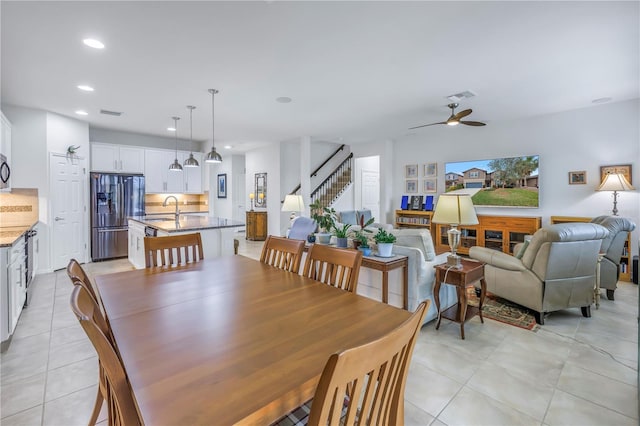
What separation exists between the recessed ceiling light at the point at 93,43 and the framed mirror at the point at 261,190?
5.58 meters

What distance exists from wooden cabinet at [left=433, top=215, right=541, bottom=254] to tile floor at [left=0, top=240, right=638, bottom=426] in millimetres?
2363

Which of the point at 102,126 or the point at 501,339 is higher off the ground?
the point at 102,126

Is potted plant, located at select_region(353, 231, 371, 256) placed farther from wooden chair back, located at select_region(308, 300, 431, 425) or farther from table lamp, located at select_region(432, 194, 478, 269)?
wooden chair back, located at select_region(308, 300, 431, 425)

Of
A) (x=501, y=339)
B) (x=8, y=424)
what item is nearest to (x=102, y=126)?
(x=8, y=424)

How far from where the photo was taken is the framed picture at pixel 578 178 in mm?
4992

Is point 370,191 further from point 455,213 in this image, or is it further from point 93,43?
point 93,43

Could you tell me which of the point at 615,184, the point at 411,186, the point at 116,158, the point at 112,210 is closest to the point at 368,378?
the point at 615,184

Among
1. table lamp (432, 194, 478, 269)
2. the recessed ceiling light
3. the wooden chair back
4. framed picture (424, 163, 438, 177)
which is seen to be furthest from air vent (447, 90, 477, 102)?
the recessed ceiling light

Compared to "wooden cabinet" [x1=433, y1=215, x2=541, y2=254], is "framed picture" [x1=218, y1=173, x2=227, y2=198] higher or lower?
higher

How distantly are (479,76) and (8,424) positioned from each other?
5.16 metres

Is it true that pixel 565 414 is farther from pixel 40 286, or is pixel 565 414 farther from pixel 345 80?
pixel 40 286

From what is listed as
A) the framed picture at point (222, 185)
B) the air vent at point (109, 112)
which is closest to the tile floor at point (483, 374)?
the air vent at point (109, 112)

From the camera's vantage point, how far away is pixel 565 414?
1802 mm

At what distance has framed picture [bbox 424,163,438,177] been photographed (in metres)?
6.85
